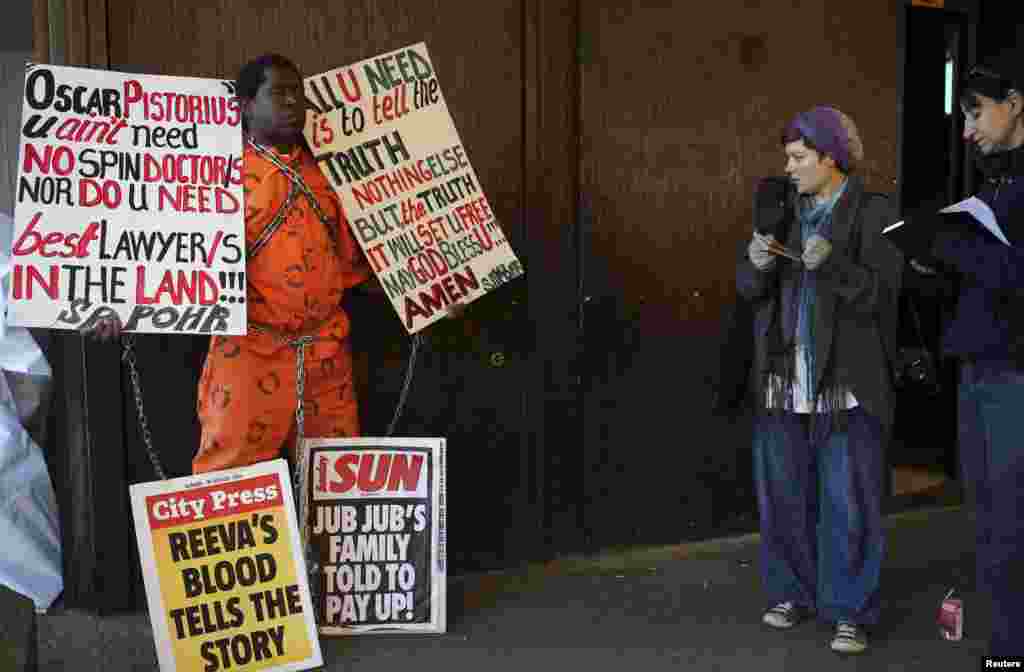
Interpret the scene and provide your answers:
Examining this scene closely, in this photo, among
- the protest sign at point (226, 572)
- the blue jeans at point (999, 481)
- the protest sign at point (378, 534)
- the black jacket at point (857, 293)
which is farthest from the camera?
the protest sign at point (378, 534)

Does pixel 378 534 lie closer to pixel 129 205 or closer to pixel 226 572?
pixel 226 572

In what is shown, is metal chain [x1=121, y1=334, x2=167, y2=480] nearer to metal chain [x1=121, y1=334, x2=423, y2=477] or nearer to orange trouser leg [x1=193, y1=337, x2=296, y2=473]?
metal chain [x1=121, y1=334, x2=423, y2=477]

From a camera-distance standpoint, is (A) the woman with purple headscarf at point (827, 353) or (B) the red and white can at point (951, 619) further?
(B) the red and white can at point (951, 619)

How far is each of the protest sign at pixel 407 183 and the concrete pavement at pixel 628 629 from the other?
114 cm

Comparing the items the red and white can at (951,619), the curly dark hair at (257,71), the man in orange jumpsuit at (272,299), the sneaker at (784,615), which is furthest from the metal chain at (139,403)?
the red and white can at (951,619)

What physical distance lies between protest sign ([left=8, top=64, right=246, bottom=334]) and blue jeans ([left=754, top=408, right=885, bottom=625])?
192cm

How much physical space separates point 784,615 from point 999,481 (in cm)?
108

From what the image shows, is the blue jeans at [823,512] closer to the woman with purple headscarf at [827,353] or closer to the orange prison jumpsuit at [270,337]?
the woman with purple headscarf at [827,353]

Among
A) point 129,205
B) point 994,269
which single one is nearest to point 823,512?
point 994,269

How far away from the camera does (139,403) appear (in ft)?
15.1

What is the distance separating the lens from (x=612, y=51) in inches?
223

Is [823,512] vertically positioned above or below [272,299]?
below

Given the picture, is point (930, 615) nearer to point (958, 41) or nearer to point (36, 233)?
point (958, 41)

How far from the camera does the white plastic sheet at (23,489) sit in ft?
16.4
